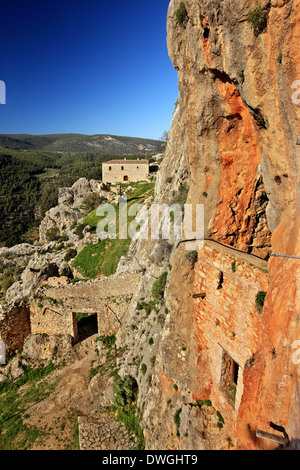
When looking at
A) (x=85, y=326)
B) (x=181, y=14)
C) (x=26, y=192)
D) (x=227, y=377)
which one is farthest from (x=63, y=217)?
(x=227, y=377)

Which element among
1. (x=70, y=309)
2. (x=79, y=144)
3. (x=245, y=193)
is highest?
(x=79, y=144)

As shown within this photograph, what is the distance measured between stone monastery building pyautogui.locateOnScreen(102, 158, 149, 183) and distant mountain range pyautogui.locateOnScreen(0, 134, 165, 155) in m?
102

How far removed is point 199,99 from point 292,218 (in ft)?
17.0

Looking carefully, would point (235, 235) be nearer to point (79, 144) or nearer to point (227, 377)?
point (227, 377)

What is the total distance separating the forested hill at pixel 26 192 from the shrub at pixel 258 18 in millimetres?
60606

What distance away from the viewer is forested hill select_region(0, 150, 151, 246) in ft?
212

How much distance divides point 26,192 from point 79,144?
106923mm

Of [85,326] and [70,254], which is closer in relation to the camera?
[85,326]

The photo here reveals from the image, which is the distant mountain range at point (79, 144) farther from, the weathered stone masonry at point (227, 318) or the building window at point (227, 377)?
the building window at point (227, 377)

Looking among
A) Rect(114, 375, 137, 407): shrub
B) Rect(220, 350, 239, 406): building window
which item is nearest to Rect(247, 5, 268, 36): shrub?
Rect(220, 350, 239, 406): building window

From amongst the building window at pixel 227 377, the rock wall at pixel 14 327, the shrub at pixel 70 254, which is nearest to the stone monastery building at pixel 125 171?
the shrub at pixel 70 254

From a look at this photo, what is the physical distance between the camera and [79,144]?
175 metres

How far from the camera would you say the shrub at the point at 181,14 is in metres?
8.40

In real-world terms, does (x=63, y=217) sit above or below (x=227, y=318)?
below
